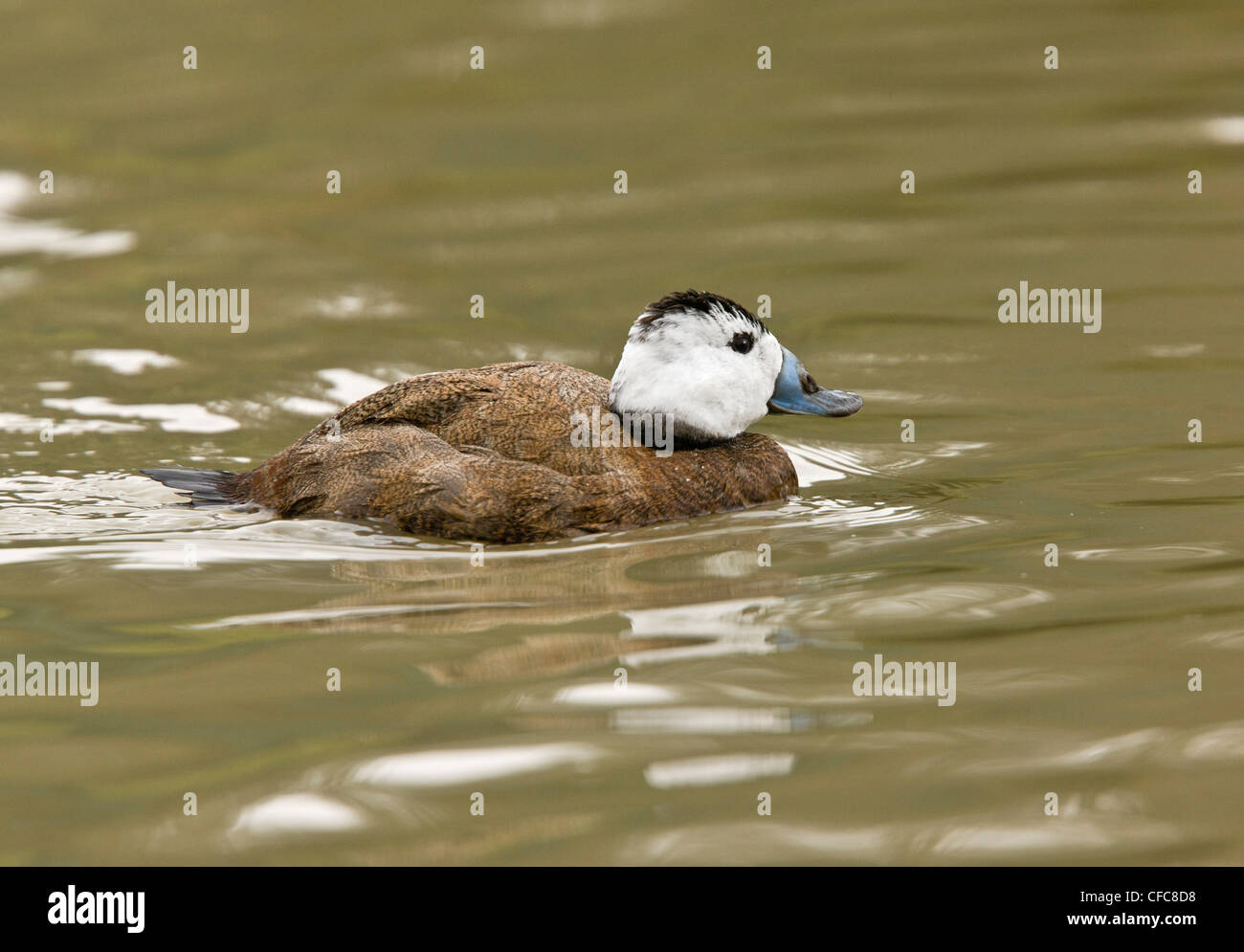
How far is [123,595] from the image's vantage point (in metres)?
5.95

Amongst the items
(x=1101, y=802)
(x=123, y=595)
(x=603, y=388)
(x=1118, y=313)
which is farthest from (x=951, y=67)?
(x=1101, y=802)

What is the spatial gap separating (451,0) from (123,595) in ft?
31.0

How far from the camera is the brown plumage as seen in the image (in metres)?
6.71

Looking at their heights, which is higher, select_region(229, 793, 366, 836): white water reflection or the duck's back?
the duck's back

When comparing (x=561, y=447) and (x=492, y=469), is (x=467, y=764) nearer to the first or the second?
(x=492, y=469)

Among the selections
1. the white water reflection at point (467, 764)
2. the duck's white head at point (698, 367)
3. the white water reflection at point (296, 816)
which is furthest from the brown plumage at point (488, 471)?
the white water reflection at point (296, 816)

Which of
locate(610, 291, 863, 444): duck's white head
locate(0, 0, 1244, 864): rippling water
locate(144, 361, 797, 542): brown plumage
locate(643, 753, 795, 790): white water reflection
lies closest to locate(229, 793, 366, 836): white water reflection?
locate(0, 0, 1244, 864): rippling water

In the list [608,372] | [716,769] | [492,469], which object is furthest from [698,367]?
Answer: [716,769]

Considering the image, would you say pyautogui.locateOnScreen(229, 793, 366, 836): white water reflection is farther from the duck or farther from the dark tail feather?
the dark tail feather

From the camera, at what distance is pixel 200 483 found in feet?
24.6

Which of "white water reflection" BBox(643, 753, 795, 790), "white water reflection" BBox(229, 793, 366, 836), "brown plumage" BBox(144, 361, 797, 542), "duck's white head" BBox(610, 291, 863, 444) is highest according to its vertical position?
"duck's white head" BBox(610, 291, 863, 444)

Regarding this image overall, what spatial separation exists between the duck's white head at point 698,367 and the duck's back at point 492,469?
140 millimetres

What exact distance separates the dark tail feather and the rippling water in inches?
7.5

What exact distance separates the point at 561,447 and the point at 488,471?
1.17 feet
